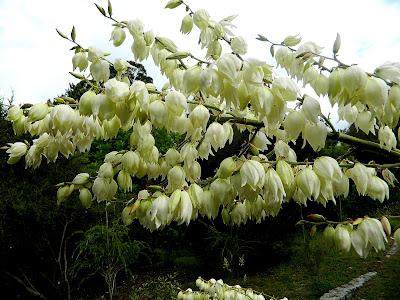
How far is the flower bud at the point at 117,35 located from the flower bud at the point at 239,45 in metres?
0.32

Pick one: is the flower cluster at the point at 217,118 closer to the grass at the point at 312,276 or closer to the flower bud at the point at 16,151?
the flower bud at the point at 16,151

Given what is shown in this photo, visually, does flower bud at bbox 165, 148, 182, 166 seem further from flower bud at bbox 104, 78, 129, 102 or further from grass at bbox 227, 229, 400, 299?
grass at bbox 227, 229, 400, 299

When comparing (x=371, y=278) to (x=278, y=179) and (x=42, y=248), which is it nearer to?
(x=42, y=248)

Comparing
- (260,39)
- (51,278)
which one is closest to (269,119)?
(260,39)

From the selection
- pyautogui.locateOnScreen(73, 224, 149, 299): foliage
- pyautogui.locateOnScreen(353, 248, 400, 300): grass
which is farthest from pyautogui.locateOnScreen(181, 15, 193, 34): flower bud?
pyautogui.locateOnScreen(73, 224, 149, 299): foliage

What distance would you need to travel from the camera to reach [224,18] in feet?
3.91

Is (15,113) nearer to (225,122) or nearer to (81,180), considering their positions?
(81,180)

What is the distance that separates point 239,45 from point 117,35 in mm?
348

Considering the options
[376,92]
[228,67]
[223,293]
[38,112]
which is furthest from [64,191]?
[223,293]

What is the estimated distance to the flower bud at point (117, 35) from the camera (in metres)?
1.20

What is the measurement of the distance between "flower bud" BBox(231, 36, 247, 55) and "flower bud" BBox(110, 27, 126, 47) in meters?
0.32

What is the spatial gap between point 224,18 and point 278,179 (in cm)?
47

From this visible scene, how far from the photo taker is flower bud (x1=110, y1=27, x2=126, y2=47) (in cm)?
120

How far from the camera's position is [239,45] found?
3.46 ft
